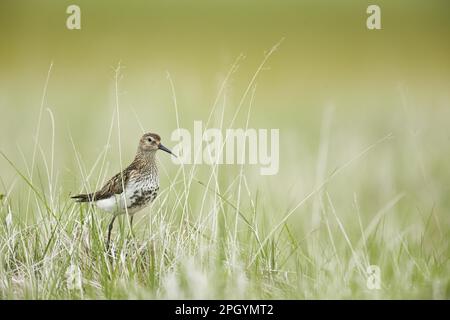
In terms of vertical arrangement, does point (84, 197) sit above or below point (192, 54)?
below

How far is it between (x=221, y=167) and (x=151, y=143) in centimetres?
48

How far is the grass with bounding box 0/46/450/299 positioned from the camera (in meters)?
3.80

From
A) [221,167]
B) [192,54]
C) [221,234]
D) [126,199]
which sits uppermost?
[192,54]

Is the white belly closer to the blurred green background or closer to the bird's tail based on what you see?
the bird's tail

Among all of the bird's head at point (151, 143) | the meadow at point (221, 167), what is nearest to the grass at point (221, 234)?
the meadow at point (221, 167)

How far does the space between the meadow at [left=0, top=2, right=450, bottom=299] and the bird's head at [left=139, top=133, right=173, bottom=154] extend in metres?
0.15

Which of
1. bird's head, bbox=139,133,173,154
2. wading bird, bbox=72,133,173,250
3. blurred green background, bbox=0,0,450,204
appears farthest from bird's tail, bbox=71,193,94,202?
bird's head, bbox=139,133,173,154

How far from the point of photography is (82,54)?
4484 millimetres

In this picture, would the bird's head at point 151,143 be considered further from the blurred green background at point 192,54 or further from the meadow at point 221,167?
the blurred green background at point 192,54

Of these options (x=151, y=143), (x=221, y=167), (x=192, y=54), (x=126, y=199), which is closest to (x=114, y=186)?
(x=126, y=199)

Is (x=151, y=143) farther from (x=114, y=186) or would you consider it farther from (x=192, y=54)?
(x=192, y=54)

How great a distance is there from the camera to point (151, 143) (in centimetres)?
421

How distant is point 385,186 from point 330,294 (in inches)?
60.1
